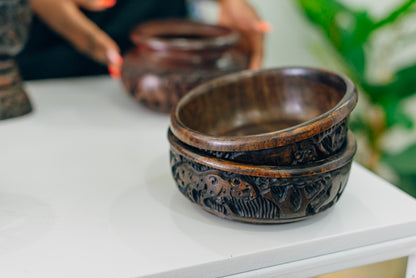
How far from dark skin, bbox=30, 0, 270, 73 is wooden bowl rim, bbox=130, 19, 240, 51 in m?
0.08

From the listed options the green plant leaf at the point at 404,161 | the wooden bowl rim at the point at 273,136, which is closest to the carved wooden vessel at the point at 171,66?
the wooden bowl rim at the point at 273,136

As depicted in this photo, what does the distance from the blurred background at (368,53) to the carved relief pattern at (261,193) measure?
43.9 inches

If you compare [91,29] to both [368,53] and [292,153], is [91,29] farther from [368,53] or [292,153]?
[368,53]

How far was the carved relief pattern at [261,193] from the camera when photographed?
1.73 ft

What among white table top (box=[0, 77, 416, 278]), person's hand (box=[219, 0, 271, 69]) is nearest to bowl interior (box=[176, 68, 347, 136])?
white table top (box=[0, 77, 416, 278])

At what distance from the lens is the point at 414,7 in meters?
1.64

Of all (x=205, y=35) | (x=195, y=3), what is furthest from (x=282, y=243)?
(x=195, y=3)

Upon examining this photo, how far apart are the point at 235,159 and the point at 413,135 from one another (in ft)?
5.87

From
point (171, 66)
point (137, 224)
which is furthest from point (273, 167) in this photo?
point (171, 66)

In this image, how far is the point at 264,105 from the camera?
0.78m

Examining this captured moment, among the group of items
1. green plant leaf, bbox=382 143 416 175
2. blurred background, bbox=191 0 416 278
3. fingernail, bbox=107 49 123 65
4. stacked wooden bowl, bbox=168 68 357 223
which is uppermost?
stacked wooden bowl, bbox=168 68 357 223

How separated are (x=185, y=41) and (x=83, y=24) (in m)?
0.25

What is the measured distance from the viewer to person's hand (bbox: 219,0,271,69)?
1.13 meters

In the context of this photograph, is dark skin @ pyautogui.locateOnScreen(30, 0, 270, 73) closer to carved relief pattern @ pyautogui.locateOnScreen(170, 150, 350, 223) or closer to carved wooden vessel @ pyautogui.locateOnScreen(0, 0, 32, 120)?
carved wooden vessel @ pyautogui.locateOnScreen(0, 0, 32, 120)
